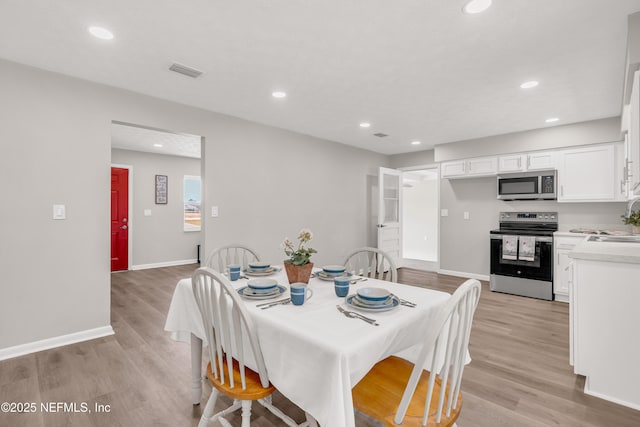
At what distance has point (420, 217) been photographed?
305 inches

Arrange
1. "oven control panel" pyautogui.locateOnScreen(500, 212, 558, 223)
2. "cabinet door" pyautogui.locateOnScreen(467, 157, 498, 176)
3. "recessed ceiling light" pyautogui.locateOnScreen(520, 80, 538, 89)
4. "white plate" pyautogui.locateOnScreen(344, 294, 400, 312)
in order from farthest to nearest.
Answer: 1. "cabinet door" pyautogui.locateOnScreen(467, 157, 498, 176)
2. "oven control panel" pyautogui.locateOnScreen(500, 212, 558, 223)
3. "recessed ceiling light" pyautogui.locateOnScreen(520, 80, 538, 89)
4. "white plate" pyautogui.locateOnScreen(344, 294, 400, 312)

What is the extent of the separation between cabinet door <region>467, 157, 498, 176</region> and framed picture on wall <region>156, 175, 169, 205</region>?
5.84 metres

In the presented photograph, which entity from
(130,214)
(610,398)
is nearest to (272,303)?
(610,398)

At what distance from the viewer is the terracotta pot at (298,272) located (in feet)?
5.86

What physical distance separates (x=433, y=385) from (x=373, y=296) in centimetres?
43

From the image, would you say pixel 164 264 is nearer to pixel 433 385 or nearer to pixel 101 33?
pixel 101 33

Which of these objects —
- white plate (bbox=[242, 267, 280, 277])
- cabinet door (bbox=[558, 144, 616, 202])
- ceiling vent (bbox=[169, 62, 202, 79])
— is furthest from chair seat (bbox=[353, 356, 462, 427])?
cabinet door (bbox=[558, 144, 616, 202])

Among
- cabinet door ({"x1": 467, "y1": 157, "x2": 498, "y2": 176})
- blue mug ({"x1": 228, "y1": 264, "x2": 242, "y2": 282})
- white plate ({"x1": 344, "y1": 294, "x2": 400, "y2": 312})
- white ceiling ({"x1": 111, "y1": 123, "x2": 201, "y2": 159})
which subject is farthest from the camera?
cabinet door ({"x1": 467, "y1": 157, "x2": 498, "y2": 176})

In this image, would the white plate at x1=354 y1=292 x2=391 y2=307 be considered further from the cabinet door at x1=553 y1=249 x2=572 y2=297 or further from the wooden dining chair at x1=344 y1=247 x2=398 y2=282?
the cabinet door at x1=553 y1=249 x2=572 y2=297

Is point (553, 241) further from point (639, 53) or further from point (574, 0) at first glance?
point (574, 0)

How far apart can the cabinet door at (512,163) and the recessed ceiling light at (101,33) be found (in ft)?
16.3

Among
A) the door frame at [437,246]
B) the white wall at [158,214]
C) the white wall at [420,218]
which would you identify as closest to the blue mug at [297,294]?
the door frame at [437,246]

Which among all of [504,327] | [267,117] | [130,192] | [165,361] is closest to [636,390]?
[504,327]

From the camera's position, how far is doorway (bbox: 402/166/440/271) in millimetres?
7443
